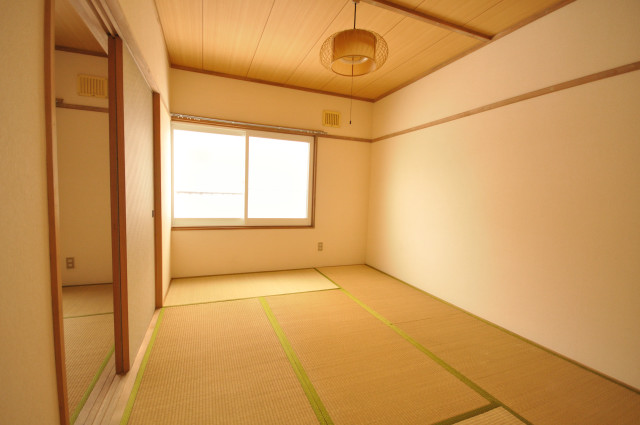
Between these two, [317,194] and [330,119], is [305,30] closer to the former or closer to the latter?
[330,119]

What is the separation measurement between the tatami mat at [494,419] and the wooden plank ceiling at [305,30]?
2.85 meters

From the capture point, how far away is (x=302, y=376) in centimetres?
180

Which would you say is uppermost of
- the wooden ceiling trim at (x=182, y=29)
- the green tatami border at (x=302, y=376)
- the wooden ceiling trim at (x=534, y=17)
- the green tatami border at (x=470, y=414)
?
the wooden ceiling trim at (x=182, y=29)

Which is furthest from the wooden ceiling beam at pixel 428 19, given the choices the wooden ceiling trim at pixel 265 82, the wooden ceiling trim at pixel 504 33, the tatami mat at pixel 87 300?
the tatami mat at pixel 87 300

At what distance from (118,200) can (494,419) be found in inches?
96.3

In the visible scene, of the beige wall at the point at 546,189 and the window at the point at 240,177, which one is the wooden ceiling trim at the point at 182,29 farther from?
the beige wall at the point at 546,189

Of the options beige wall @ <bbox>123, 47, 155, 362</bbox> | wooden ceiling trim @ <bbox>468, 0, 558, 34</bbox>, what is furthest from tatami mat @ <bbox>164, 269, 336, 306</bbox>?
wooden ceiling trim @ <bbox>468, 0, 558, 34</bbox>

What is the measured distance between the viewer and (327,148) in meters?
4.26

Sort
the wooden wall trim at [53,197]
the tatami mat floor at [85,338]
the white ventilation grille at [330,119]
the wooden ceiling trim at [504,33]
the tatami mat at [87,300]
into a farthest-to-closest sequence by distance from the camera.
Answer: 1. the white ventilation grille at [330,119]
2. the tatami mat at [87,300]
3. the wooden ceiling trim at [504,33]
4. the tatami mat floor at [85,338]
5. the wooden wall trim at [53,197]

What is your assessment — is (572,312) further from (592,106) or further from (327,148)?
(327,148)

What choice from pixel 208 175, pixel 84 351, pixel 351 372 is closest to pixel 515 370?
pixel 351 372

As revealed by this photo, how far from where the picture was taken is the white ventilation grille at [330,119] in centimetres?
420

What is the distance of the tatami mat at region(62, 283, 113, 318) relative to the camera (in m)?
2.54

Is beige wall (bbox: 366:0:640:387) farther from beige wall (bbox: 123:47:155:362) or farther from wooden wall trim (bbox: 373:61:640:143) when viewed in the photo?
beige wall (bbox: 123:47:155:362)
